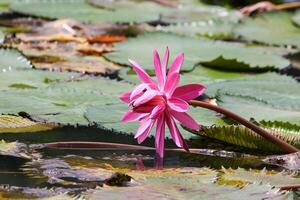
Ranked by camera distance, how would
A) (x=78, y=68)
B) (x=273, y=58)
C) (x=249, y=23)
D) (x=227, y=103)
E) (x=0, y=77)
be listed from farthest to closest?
(x=249, y=23), (x=273, y=58), (x=78, y=68), (x=0, y=77), (x=227, y=103)

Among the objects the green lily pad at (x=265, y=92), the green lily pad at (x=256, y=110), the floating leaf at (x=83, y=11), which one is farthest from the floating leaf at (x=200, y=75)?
the floating leaf at (x=83, y=11)

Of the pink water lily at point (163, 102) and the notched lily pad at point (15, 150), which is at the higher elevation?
the pink water lily at point (163, 102)

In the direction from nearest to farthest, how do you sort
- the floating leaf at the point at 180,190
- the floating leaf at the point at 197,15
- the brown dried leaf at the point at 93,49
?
the floating leaf at the point at 180,190 < the brown dried leaf at the point at 93,49 < the floating leaf at the point at 197,15

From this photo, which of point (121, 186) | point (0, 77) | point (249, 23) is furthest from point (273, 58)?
point (121, 186)

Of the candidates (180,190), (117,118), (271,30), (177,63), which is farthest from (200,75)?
(180,190)

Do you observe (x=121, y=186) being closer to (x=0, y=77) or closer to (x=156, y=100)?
(x=156, y=100)

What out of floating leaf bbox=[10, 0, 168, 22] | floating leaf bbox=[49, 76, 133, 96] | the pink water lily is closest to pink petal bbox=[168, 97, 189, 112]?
the pink water lily

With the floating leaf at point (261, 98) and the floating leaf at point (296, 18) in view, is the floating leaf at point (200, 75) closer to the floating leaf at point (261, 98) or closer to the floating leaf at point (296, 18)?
the floating leaf at point (261, 98)
